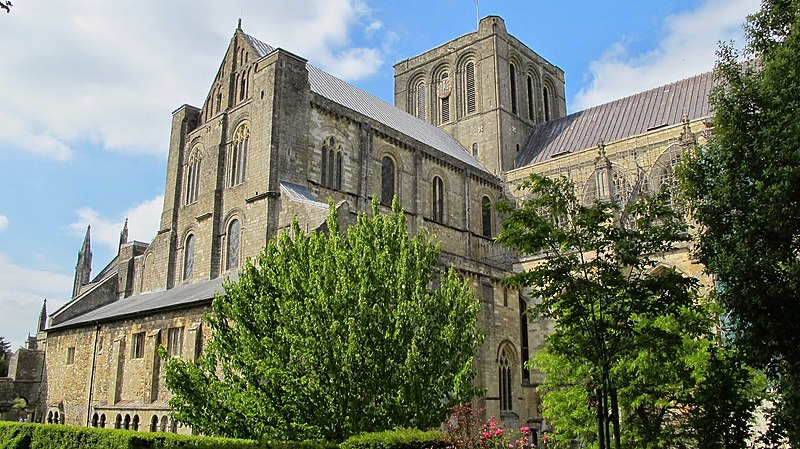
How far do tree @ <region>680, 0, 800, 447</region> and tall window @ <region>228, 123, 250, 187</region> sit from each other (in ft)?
60.7

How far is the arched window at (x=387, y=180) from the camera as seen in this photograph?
29766 millimetres

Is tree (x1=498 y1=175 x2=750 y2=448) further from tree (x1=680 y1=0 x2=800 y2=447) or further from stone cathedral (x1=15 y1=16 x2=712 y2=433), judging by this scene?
stone cathedral (x1=15 y1=16 x2=712 y2=433)

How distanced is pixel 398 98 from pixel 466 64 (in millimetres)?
5545

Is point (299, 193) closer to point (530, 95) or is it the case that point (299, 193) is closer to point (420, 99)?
point (420, 99)

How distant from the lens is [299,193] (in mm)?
24312

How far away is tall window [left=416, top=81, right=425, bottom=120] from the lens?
4535 centimetres

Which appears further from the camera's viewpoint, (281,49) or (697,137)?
(697,137)

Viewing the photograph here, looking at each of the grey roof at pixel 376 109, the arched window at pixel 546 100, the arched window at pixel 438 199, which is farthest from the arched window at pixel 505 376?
the arched window at pixel 546 100

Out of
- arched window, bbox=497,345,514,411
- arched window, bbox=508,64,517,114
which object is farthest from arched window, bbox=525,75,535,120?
arched window, bbox=497,345,514,411

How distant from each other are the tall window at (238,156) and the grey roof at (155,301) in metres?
4.10

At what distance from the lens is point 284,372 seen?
14.9 metres

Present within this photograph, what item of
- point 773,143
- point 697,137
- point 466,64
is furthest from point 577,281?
point 466,64

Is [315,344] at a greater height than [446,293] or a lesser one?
lesser

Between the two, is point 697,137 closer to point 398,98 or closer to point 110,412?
point 398,98
